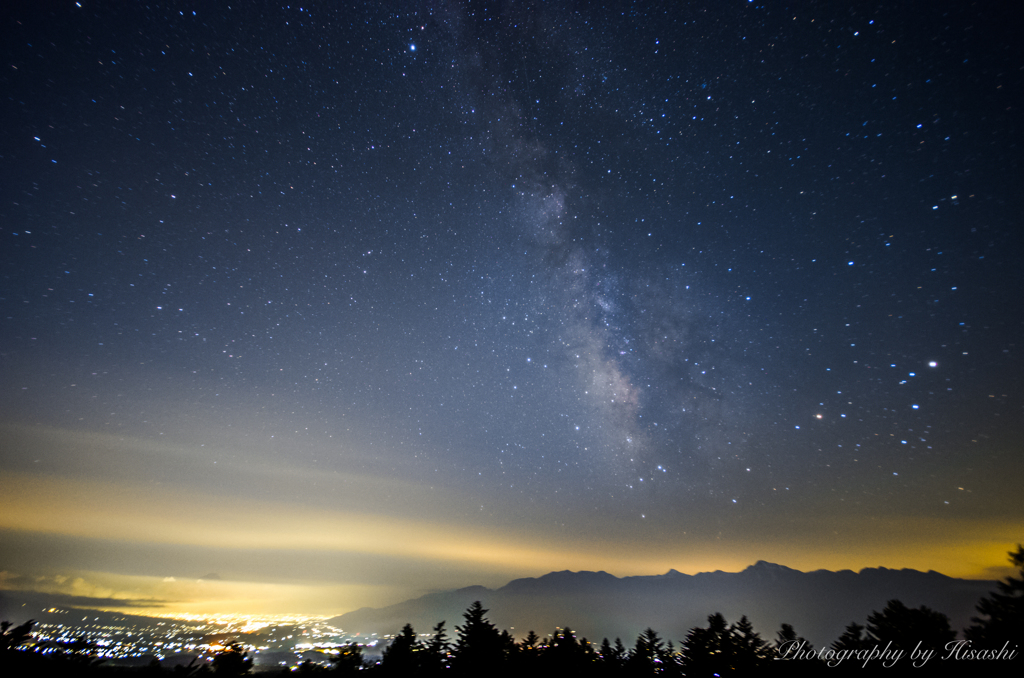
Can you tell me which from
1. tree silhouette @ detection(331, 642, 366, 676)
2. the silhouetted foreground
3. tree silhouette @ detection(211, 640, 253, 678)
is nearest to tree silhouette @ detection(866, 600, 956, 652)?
the silhouetted foreground

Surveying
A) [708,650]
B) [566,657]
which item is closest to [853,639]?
[708,650]

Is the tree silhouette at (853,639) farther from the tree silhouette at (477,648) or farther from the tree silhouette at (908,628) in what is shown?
the tree silhouette at (477,648)

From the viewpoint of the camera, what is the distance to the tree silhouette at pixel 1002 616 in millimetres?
13781

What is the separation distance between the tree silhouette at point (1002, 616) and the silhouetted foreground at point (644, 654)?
0.15 ft

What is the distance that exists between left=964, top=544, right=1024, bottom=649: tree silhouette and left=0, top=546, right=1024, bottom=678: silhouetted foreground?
0.05 metres

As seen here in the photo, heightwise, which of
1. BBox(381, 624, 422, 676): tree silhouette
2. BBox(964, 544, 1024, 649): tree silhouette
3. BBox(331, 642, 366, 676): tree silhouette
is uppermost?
BBox(964, 544, 1024, 649): tree silhouette

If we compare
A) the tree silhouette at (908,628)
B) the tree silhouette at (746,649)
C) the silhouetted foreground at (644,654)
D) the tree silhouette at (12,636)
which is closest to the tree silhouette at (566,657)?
the silhouetted foreground at (644,654)

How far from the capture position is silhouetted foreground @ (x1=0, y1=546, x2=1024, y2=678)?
13080 mm

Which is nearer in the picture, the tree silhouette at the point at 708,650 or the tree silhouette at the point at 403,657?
the tree silhouette at the point at 403,657

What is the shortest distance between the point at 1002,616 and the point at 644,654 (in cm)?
1853

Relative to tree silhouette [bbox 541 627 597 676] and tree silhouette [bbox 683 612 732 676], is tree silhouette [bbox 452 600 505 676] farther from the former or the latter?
tree silhouette [bbox 683 612 732 676]

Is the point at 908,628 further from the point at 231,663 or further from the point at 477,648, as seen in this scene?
the point at 231,663

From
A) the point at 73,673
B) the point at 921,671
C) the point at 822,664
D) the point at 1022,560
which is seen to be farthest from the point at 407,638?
the point at 1022,560

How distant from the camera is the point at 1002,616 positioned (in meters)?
17.2
